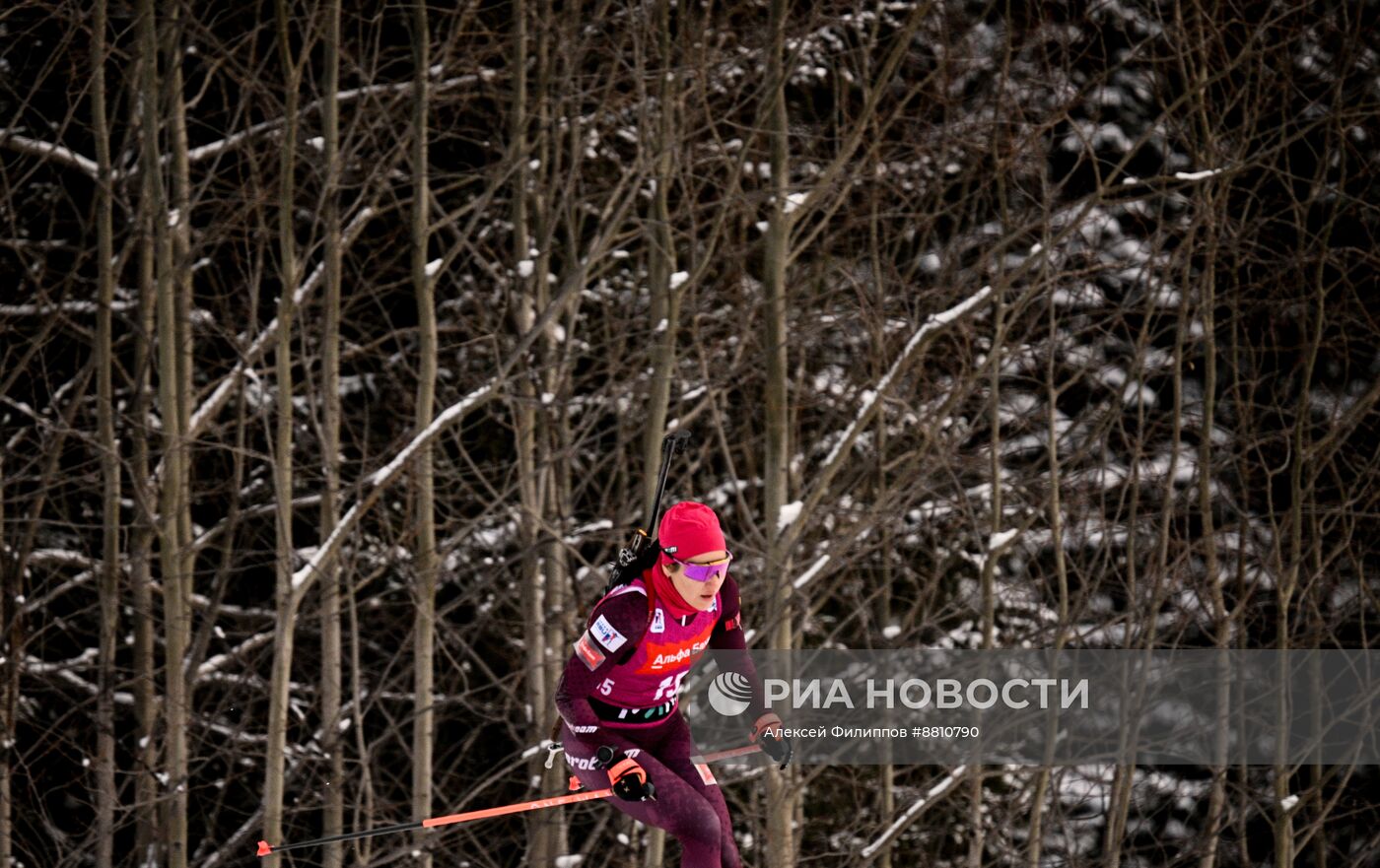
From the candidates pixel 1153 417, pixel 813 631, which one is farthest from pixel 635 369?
pixel 1153 417

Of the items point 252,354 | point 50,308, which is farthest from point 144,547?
point 50,308

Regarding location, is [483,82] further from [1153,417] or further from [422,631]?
[1153,417]

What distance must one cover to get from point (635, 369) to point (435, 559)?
2449mm

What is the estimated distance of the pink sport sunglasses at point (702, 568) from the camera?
16.8ft

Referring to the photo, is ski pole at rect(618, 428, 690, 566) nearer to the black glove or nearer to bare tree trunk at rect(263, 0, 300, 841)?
the black glove

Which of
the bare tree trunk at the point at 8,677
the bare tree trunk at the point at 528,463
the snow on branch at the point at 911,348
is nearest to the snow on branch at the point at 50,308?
the bare tree trunk at the point at 8,677

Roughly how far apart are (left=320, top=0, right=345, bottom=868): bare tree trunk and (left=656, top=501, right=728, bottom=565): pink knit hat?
18.1ft

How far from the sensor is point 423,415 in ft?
34.9

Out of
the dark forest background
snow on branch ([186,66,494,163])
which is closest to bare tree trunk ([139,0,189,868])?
the dark forest background

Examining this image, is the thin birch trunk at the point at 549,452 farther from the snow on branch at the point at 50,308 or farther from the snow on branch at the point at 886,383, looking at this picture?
the snow on branch at the point at 50,308

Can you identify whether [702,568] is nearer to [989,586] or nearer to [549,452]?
[549,452]

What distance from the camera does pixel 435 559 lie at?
35.7ft

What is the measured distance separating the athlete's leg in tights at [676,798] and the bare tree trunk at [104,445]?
18.9 ft

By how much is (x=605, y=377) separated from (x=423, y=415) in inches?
206
